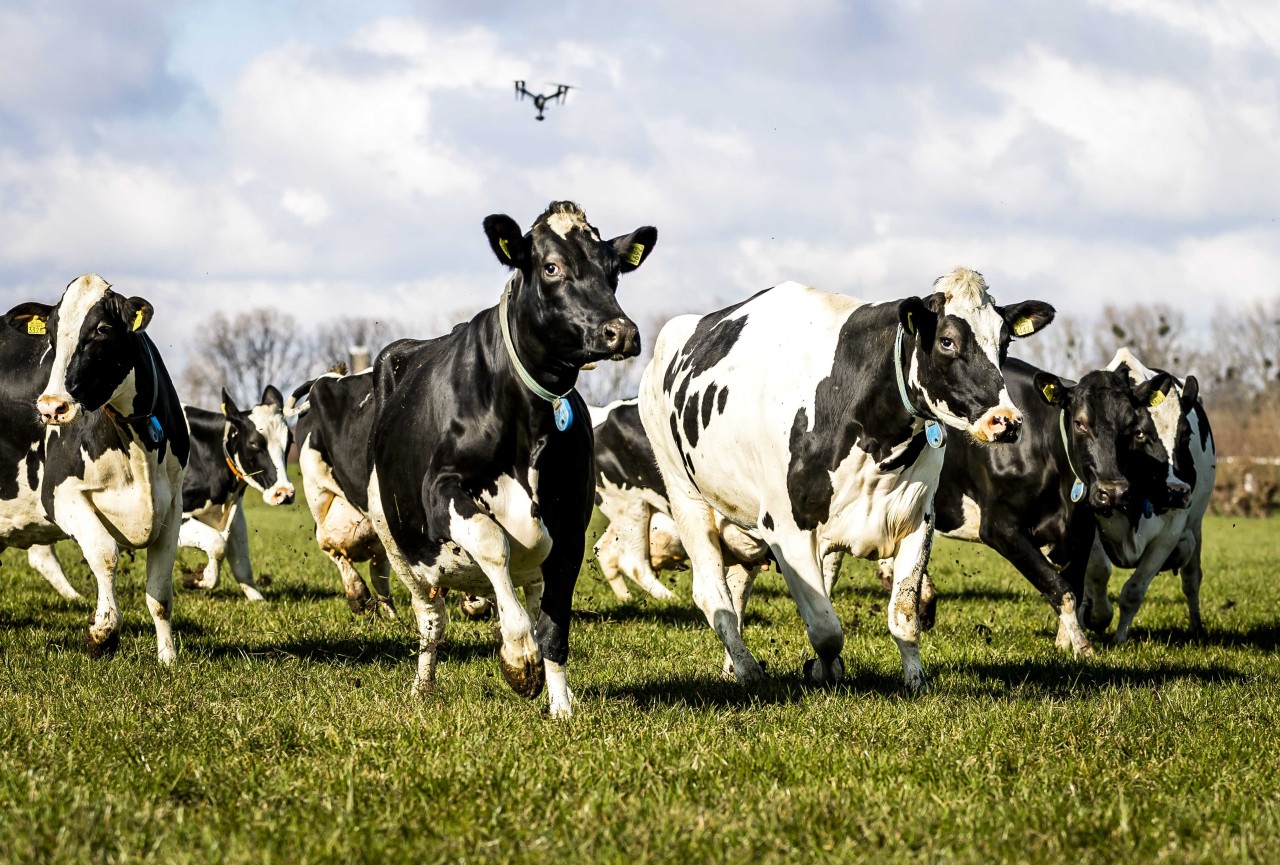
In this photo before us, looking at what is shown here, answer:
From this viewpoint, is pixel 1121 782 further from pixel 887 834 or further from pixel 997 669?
pixel 997 669

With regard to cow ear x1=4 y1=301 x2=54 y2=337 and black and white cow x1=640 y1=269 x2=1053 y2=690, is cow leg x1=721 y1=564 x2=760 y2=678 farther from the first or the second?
cow ear x1=4 y1=301 x2=54 y2=337

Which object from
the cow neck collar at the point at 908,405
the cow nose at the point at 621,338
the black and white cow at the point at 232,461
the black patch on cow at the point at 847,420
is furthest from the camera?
the black and white cow at the point at 232,461

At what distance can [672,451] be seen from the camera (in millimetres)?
8984

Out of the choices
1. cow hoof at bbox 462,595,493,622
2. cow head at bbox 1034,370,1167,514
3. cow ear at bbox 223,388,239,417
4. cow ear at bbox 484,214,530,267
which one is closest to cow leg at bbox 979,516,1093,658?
cow head at bbox 1034,370,1167,514

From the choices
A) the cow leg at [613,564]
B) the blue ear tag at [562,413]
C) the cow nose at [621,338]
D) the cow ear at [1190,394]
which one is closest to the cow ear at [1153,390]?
the cow ear at [1190,394]

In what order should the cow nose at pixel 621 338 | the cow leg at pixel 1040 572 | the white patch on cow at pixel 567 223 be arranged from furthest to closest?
1. the cow leg at pixel 1040 572
2. the white patch on cow at pixel 567 223
3. the cow nose at pixel 621 338

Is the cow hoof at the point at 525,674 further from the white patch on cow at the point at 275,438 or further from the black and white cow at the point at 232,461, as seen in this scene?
the white patch on cow at the point at 275,438

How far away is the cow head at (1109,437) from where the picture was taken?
32.3 ft

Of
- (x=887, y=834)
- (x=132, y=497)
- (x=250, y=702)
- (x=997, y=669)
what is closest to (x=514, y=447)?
(x=250, y=702)

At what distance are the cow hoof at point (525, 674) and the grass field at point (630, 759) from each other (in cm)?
17

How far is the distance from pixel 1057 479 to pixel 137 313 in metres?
7.07

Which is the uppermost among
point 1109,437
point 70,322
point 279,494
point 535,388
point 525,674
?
point 70,322

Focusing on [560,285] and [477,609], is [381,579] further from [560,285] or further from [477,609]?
[560,285]

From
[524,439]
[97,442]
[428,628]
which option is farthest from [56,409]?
[524,439]
